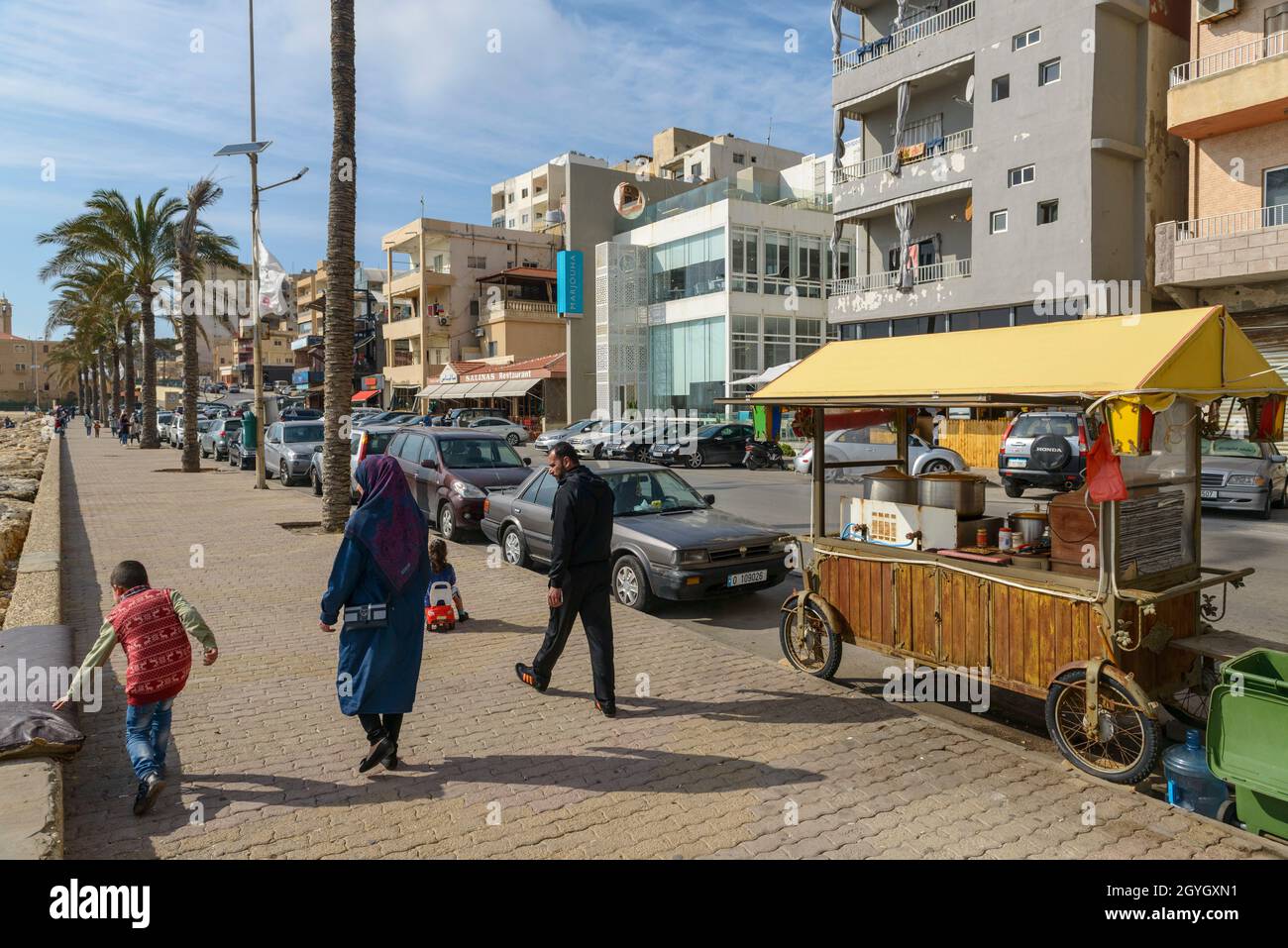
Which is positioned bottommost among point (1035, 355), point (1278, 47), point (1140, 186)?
point (1035, 355)

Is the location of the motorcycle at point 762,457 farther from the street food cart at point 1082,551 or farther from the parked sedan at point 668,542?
the street food cart at point 1082,551

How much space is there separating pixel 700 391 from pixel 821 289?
794cm

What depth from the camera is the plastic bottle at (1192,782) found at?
4598 millimetres

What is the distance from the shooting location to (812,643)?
7117mm

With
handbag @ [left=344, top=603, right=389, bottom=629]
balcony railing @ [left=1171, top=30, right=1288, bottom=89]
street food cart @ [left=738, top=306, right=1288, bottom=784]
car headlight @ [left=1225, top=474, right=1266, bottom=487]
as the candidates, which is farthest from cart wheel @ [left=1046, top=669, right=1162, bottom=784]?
balcony railing @ [left=1171, top=30, right=1288, bottom=89]

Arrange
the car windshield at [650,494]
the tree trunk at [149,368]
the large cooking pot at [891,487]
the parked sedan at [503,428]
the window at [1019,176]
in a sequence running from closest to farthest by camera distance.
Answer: the large cooking pot at [891,487] → the car windshield at [650,494] → the window at [1019,176] → the tree trunk at [149,368] → the parked sedan at [503,428]

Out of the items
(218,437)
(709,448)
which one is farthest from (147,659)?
(218,437)

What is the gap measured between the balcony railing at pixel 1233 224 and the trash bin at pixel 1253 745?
2139 centimetres

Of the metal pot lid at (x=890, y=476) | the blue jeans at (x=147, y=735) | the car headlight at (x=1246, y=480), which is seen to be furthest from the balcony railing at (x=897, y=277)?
the blue jeans at (x=147, y=735)

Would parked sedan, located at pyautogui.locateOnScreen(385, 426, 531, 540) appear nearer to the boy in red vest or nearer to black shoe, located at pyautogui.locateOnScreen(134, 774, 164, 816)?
the boy in red vest

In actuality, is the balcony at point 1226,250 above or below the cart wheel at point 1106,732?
above

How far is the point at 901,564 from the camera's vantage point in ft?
21.0
